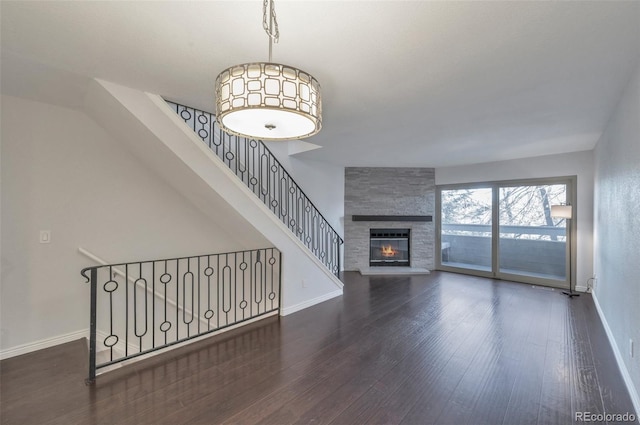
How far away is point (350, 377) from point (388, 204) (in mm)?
4829

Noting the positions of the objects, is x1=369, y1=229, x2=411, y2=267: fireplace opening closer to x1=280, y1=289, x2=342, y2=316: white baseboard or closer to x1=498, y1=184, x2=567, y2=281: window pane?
x1=498, y1=184, x2=567, y2=281: window pane

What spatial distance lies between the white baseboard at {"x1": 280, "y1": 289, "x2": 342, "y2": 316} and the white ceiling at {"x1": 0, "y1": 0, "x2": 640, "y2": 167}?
8.71ft

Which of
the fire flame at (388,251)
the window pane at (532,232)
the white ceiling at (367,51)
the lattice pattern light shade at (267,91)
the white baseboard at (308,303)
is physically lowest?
the white baseboard at (308,303)

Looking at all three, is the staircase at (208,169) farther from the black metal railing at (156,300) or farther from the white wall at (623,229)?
the white wall at (623,229)

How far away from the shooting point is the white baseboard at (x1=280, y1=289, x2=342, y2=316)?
390 cm

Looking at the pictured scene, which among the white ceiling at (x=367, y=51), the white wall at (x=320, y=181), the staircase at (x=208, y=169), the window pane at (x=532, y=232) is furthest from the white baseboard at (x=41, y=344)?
the window pane at (x=532, y=232)

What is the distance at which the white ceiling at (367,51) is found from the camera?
5.26 ft

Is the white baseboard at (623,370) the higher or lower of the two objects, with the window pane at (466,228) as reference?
lower

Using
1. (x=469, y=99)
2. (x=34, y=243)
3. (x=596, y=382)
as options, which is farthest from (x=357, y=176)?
(x=34, y=243)

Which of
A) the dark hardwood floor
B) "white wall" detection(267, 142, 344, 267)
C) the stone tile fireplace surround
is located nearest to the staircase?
"white wall" detection(267, 142, 344, 267)

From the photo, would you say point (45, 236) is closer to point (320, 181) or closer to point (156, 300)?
point (156, 300)

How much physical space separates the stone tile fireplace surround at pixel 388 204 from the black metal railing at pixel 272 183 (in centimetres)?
67

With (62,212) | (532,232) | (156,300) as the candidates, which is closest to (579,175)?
(532,232)

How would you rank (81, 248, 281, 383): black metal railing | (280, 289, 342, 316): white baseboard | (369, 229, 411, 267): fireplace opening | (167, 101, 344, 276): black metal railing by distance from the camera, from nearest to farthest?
(81, 248, 281, 383): black metal railing → (280, 289, 342, 316): white baseboard → (167, 101, 344, 276): black metal railing → (369, 229, 411, 267): fireplace opening
